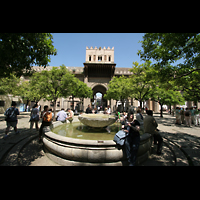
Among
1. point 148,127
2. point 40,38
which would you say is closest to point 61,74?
point 40,38

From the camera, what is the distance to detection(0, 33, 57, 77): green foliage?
368 cm

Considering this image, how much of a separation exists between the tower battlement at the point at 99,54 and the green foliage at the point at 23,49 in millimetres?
28594

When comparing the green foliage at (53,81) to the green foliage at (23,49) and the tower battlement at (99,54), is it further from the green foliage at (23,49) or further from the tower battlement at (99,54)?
the tower battlement at (99,54)

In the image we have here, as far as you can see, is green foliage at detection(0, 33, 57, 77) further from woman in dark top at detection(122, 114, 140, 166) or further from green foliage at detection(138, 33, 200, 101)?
green foliage at detection(138, 33, 200, 101)

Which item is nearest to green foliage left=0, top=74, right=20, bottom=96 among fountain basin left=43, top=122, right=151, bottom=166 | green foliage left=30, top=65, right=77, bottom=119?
green foliage left=30, top=65, right=77, bottom=119

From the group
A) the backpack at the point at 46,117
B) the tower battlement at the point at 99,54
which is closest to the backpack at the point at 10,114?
the backpack at the point at 46,117

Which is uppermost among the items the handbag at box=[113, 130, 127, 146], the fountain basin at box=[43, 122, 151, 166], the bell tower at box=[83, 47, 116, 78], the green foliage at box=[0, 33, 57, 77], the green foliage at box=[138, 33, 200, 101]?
the bell tower at box=[83, 47, 116, 78]

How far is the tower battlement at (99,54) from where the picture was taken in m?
32.6

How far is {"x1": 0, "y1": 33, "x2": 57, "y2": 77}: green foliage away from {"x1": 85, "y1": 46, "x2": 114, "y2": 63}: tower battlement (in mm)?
28594

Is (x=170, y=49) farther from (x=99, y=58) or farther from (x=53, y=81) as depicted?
(x=99, y=58)

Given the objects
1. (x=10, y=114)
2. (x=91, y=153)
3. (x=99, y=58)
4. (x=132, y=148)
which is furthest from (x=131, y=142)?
(x=99, y=58)

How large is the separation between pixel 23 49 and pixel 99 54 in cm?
3112
